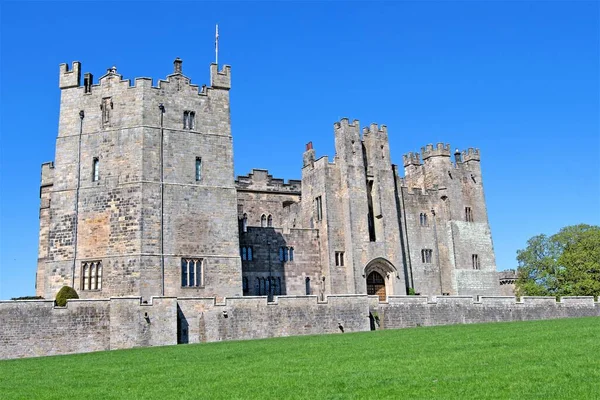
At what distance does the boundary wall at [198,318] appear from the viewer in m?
29.5

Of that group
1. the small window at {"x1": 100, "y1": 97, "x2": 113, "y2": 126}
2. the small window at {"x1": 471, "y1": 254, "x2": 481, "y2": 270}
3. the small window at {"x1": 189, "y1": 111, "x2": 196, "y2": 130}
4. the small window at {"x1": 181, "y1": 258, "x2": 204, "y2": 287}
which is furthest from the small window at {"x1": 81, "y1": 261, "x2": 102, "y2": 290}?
the small window at {"x1": 471, "y1": 254, "x2": 481, "y2": 270}

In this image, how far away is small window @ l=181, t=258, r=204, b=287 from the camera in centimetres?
3800

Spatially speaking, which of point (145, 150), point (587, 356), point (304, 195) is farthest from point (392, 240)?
point (587, 356)

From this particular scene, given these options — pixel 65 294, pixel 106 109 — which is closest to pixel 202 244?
pixel 65 294

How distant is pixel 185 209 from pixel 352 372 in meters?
25.0

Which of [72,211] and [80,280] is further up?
[72,211]

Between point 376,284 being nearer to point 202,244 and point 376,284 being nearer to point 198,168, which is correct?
point 202,244

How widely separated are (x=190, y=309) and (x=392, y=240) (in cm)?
2204

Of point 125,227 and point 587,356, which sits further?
point 125,227

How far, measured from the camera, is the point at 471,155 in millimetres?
60594

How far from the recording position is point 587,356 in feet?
51.3

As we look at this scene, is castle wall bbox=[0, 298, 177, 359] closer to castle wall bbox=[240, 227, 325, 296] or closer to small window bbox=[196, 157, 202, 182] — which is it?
small window bbox=[196, 157, 202, 182]

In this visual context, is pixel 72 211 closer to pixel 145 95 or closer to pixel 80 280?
pixel 80 280

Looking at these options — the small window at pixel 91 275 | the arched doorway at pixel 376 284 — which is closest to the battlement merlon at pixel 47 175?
the small window at pixel 91 275
